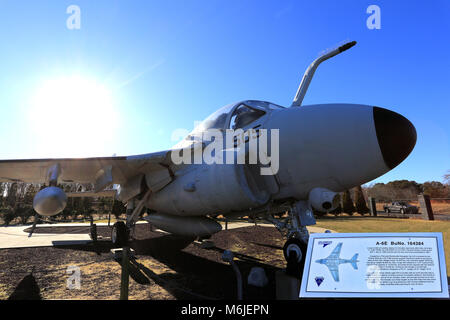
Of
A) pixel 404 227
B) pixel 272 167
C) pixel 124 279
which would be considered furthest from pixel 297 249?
pixel 404 227

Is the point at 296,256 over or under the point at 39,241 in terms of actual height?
over

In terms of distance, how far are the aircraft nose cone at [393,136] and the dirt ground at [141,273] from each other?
9.02 ft

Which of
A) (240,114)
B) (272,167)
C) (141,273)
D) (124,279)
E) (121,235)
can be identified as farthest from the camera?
(121,235)

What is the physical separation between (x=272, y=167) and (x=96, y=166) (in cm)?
519

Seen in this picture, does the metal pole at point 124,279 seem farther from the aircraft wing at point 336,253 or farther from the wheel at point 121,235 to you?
the wheel at point 121,235

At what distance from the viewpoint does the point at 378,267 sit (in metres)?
2.16

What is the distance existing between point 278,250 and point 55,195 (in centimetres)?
664

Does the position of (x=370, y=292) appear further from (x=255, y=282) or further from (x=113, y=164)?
(x=113, y=164)

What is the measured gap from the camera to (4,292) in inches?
150

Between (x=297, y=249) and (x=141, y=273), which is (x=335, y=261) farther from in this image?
(x=141, y=273)

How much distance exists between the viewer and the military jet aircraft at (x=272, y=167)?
3.31 m

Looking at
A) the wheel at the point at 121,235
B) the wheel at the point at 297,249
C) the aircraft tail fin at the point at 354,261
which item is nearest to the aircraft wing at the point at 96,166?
the wheel at the point at 121,235

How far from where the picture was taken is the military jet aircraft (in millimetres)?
3314

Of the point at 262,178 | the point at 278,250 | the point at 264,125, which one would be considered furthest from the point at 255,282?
the point at 278,250
